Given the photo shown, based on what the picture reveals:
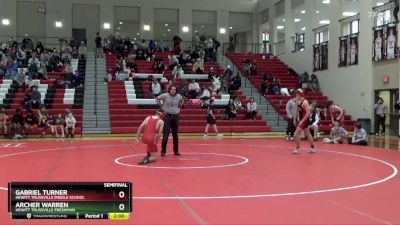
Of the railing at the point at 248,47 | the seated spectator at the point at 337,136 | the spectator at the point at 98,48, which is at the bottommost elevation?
the seated spectator at the point at 337,136

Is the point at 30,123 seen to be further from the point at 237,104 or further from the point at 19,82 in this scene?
the point at 237,104

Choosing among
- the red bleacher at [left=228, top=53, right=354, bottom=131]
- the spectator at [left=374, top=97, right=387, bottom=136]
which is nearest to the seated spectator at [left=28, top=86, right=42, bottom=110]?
the red bleacher at [left=228, top=53, right=354, bottom=131]

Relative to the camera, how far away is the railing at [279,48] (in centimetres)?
3364

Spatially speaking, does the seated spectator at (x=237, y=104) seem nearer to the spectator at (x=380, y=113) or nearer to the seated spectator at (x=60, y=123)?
the spectator at (x=380, y=113)

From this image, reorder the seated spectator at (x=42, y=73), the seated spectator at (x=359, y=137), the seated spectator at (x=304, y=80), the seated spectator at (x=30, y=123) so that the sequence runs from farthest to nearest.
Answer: the seated spectator at (x=304, y=80) < the seated spectator at (x=42, y=73) < the seated spectator at (x=30, y=123) < the seated spectator at (x=359, y=137)

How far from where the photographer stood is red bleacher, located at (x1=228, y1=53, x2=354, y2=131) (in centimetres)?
2388

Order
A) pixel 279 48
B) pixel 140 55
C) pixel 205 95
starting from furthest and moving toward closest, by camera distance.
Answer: pixel 279 48, pixel 140 55, pixel 205 95

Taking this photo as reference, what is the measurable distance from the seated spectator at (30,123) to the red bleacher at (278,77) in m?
12.2

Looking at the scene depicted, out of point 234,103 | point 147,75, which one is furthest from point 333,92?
point 147,75

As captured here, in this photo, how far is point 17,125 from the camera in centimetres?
1911

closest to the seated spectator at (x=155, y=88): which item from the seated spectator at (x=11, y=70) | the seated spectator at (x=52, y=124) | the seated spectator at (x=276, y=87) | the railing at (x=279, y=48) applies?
the seated spectator at (x=52, y=124)

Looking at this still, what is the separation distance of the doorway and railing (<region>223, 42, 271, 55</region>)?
1453 centimetres

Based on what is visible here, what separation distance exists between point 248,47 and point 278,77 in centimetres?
986
